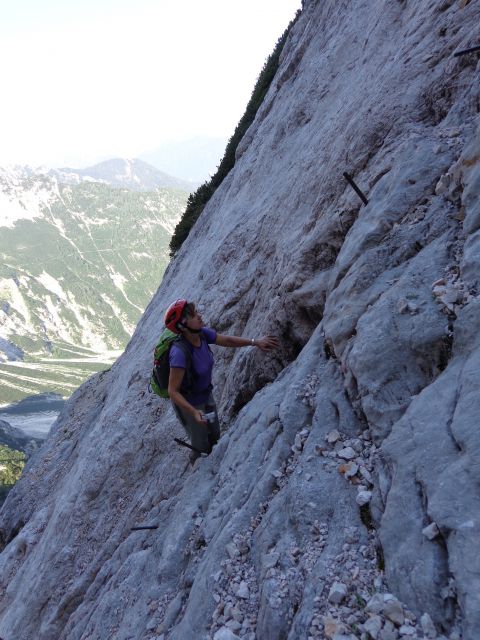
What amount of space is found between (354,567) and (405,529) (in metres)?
0.82

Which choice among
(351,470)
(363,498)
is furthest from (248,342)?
(363,498)

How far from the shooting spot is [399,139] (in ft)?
33.1

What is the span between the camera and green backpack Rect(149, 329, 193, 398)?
31.5 ft

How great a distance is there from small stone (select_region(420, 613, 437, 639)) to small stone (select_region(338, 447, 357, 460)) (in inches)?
91.5

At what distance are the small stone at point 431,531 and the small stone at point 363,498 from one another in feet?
3.93

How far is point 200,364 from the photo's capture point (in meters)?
10.0

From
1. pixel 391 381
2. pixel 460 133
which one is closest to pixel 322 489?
pixel 391 381

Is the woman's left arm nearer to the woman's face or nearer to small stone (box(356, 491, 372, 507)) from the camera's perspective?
the woman's face

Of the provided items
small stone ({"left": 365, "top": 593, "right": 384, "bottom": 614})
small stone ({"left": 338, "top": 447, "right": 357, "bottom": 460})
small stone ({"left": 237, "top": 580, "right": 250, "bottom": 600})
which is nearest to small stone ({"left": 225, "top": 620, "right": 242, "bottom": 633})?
small stone ({"left": 237, "top": 580, "right": 250, "bottom": 600})

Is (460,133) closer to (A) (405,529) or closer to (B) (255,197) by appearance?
(A) (405,529)

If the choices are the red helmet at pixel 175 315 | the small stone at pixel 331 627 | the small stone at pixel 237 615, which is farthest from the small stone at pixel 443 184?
the small stone at pixel 237 615

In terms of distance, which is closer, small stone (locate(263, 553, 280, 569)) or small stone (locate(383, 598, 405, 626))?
small stone (locate(383, 598, 405, 626))

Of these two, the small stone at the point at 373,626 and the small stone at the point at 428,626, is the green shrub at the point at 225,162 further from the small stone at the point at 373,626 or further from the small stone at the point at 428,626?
the small stone at the point at 428,626

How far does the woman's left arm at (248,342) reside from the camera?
10.9m
